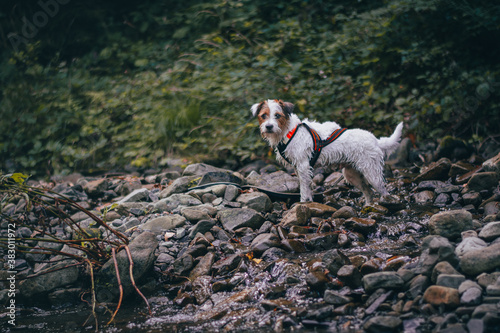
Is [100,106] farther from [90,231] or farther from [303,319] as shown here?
[303,319]

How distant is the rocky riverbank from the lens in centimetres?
295

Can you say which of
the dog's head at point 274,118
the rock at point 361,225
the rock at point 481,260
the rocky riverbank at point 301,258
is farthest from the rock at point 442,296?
the dog's head at point 274,118

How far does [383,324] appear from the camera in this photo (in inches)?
107

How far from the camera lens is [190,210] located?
5070 millimetres

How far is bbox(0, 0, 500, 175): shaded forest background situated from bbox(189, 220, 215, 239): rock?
9.14ft

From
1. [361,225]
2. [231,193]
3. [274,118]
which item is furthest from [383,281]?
[231,193]

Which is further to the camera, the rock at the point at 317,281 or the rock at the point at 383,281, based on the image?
the rock at the point at 317,281

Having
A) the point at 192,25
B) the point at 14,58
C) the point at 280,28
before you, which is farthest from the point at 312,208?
the point at 14,58

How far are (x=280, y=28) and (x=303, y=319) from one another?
7811 millimetres

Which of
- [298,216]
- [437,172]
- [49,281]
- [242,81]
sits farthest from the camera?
[242,81]

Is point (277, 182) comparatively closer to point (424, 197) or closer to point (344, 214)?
point (344, 214)

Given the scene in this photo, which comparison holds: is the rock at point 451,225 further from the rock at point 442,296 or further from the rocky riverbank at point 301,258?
the rock at point 442,296

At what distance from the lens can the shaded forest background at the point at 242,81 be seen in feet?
24.9

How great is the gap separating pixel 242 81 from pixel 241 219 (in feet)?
12.9
